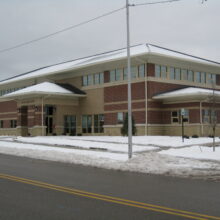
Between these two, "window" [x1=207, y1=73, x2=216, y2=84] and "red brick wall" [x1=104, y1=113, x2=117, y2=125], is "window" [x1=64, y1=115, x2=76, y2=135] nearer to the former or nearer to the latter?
"red brick wall" [x1=104, y1=113, x2=117, y2=125]

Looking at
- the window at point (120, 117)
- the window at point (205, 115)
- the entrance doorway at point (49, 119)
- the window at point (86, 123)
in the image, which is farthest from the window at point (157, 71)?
the entrance doorway at point (49, 119)

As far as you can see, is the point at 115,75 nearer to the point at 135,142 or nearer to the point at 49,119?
the point at 49,119

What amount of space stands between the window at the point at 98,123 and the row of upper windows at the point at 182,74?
295 inches

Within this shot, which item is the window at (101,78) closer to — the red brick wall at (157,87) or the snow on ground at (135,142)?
the red brick wall at (157,87)

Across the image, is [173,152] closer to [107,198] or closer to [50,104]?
[107,198]

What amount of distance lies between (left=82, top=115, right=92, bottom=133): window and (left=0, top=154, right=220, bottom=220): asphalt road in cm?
2647

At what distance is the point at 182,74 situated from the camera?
119 ft

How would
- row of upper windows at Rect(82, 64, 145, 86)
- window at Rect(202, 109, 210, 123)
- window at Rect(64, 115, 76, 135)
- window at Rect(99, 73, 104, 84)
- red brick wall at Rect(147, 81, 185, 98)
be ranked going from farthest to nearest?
1. window at Rect(64, 115, 76, 135)
2. window at Rect(99, 73, 104, 84)
3. row of upper windows at Rect(82, 64, 145, 86)
4. red brick wall at Rect(147, 81, 185, 98)
5. window at Rect(202, 109, 210, 123)

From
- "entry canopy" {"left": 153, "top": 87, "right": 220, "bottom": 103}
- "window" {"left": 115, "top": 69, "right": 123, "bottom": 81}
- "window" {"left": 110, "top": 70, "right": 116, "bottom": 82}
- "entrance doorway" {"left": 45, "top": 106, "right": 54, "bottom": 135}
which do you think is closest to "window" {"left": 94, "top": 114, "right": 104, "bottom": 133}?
"window" {"left": 110, "top": 70, "right": 116, "bottom": 82}

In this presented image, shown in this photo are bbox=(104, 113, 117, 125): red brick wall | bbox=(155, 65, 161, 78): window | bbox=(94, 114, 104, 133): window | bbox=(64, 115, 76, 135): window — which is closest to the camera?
bbox=(155, 65, 161, 78): window

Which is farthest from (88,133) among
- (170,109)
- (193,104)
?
(193,104)

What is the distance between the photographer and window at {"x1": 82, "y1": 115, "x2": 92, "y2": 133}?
39219mm

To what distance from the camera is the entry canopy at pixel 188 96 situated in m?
30.6

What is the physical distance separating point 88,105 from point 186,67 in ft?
34.8
